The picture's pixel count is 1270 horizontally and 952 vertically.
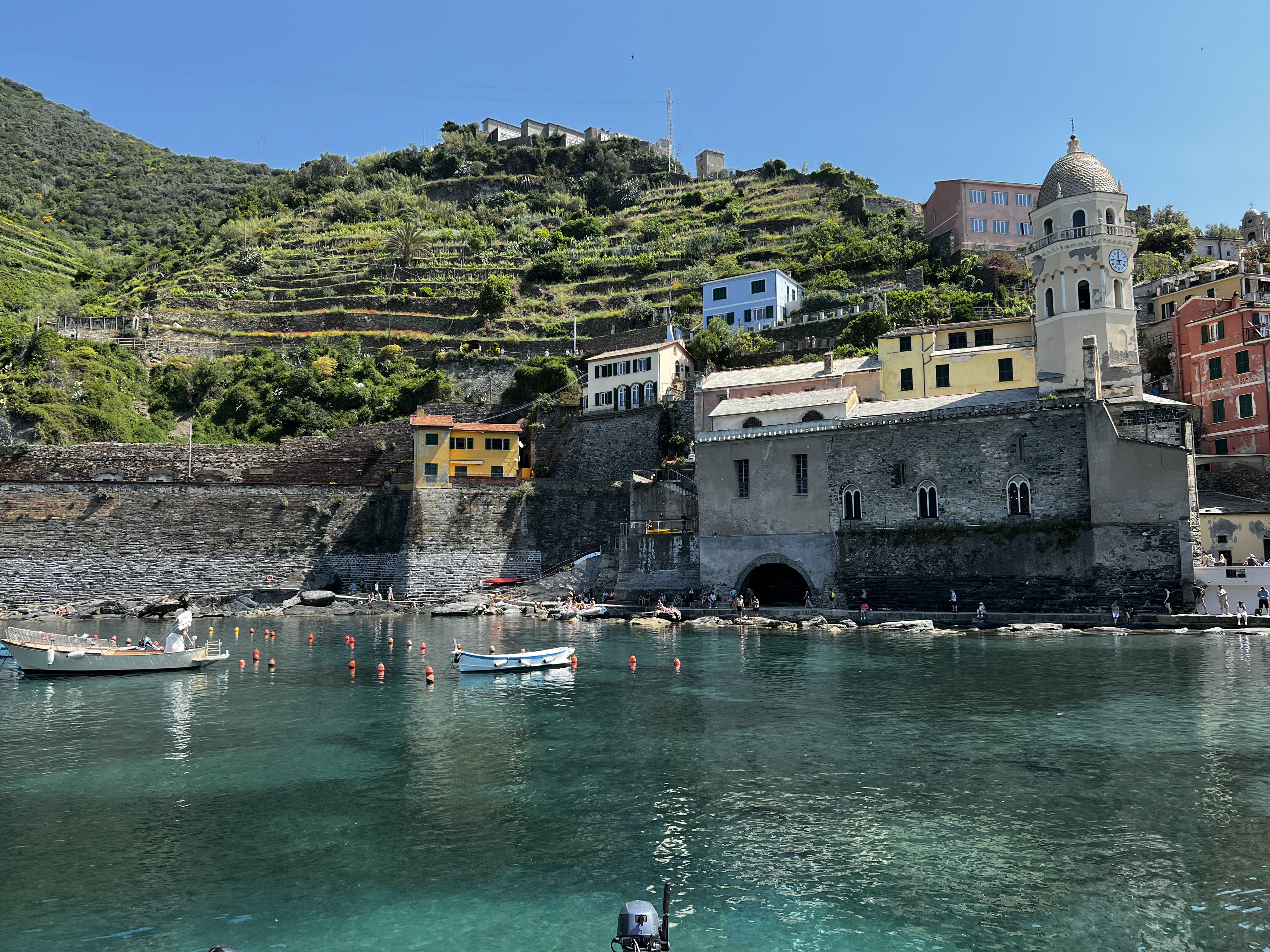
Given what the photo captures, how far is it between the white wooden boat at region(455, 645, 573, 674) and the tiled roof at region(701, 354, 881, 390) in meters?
21.7

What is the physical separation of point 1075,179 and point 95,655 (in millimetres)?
36784

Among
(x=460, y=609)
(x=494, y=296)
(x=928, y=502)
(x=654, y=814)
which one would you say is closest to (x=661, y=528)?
(x=460, y=609)

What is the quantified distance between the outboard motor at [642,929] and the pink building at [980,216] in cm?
5877

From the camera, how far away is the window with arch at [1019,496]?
3170cm

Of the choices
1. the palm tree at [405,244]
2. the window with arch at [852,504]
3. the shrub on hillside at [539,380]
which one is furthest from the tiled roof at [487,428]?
the palm tree at [405,244]

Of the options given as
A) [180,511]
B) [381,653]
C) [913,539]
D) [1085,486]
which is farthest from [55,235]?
[1085,486]

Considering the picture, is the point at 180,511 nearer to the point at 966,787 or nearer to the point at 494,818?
the point at 494,818

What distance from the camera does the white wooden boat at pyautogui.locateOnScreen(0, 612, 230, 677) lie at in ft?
77.4

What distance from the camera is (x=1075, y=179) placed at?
33750 millimetres

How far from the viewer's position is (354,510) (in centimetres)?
4466

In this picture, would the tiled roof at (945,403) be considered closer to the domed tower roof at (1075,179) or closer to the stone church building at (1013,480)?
the stone church building at (1013,480)

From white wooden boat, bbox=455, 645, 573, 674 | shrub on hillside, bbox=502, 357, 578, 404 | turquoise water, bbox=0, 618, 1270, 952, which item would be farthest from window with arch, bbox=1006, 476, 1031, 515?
shrub on hillside, bbox=502, 357, 578, 404

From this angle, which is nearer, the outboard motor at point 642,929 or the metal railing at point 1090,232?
the outboard motor at point 642,929

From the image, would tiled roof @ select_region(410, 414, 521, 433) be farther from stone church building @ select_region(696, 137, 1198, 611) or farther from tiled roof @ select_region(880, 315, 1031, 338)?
tiled roof @ select_region(880, 315, 1031, 338)
